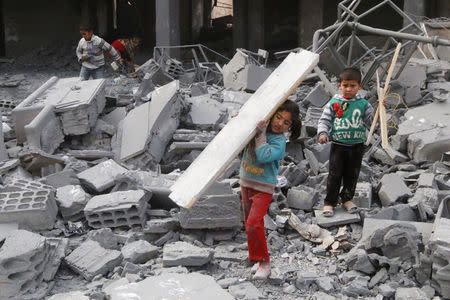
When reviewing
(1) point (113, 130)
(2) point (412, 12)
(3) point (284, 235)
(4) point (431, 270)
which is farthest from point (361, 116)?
(2) point (412, 12)

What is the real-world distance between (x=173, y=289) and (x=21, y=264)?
0.95m

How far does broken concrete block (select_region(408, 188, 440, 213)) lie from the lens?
15.8 ft

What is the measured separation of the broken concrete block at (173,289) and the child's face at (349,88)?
1728 mm

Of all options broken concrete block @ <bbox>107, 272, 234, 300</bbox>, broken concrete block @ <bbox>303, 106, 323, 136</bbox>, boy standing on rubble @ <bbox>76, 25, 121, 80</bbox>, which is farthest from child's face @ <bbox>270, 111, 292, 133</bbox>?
boy standing on rubble @ <bbox>76, 25, 121, 80</bbox>

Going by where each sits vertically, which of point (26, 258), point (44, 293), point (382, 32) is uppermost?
point (382, 32)

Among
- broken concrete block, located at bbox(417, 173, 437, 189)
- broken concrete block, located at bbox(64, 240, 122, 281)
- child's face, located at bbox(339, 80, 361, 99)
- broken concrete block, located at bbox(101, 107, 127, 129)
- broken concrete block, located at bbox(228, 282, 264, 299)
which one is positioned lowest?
broken concrete block, located at bbox(228, 282, 264, 299)

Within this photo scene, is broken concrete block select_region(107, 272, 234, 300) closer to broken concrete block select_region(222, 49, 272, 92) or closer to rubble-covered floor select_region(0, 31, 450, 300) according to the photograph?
rubble-covered floor select_region(0, 31, 450, 300)

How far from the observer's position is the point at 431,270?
148 inches

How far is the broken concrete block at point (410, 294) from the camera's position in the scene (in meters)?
3.61

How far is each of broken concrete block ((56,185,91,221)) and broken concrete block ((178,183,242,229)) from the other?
93 cm

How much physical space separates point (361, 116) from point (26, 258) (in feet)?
8.32

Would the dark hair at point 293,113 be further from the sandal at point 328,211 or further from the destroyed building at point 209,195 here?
the sandal at point 328,211

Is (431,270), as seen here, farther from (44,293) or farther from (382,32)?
(382,32)

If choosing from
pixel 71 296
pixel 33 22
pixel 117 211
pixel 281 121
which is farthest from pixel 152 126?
pixel 33 22
